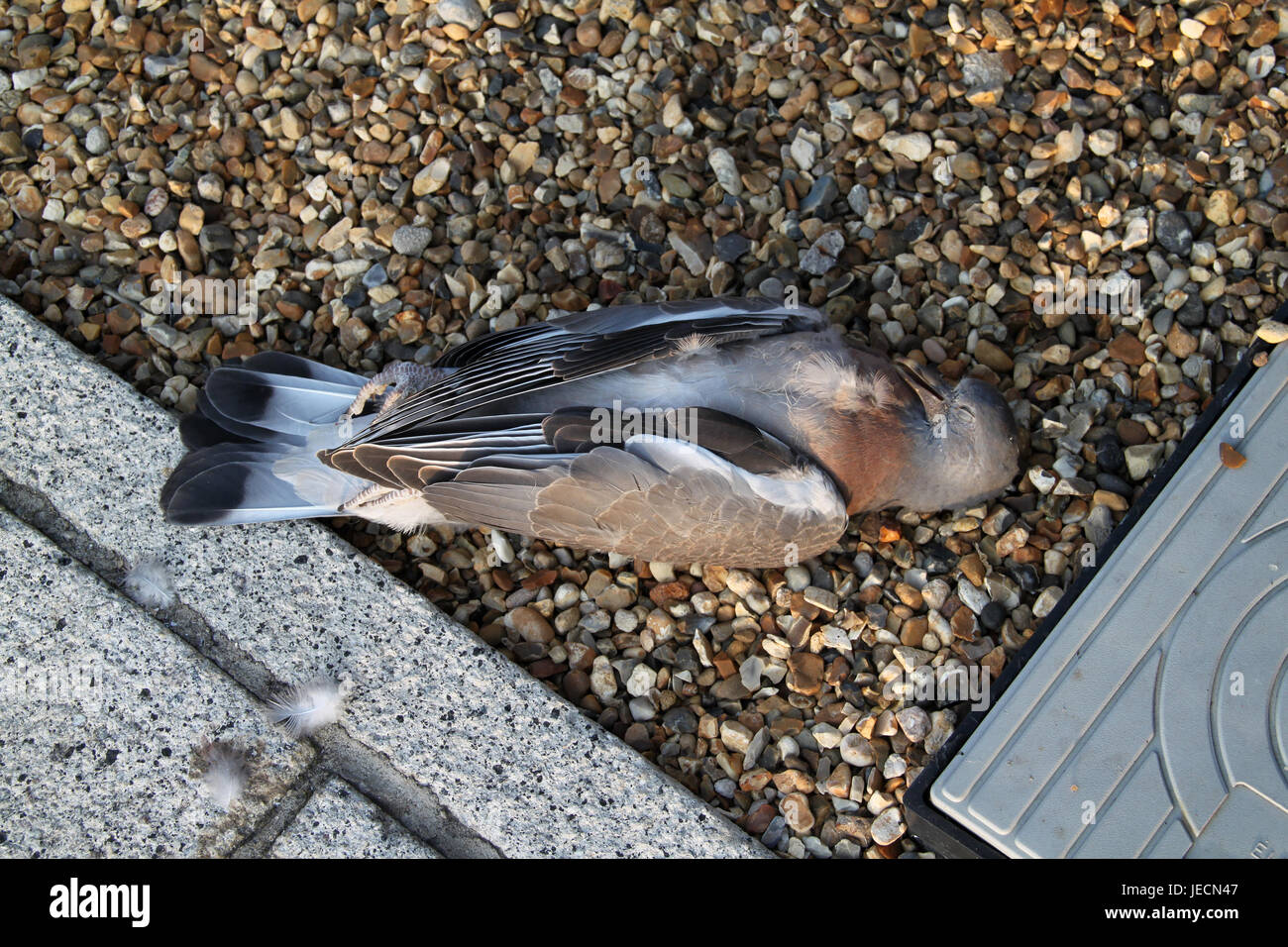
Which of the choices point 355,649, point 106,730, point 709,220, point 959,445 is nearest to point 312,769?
point 355,649

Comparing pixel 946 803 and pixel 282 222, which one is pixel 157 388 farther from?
pixel 946 803

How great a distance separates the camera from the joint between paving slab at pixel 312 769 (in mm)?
2551

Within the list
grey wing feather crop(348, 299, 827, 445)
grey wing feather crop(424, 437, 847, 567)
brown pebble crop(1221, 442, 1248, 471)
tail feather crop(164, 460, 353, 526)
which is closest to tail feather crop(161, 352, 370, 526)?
tail feather crop(164, 460, 353, 526)

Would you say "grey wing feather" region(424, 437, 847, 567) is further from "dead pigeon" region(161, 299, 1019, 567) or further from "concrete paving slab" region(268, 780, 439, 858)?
"concrete paving slab" region(268, 780, 439, 858)

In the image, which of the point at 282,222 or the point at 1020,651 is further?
the point at 282,222

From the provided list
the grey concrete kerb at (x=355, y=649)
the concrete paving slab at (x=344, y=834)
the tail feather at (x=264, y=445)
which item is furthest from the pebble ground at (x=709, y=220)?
the concrete paving slab at (x=344, y=834)

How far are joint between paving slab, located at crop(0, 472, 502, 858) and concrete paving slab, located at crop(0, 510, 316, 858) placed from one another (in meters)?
0.04

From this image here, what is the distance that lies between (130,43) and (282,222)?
93cm

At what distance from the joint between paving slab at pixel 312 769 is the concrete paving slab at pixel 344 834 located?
27mm

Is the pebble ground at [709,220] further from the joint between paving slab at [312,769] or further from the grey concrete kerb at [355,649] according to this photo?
the joint between paving slab at [312,769]

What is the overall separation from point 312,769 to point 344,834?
0.20 m

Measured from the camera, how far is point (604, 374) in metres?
2.66

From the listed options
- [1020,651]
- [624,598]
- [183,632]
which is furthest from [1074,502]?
[183,632]

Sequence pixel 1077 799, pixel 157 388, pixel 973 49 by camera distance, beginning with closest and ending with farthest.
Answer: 1. pixel 1077 799
2. pixel 157 388
3. pixel 973 49
